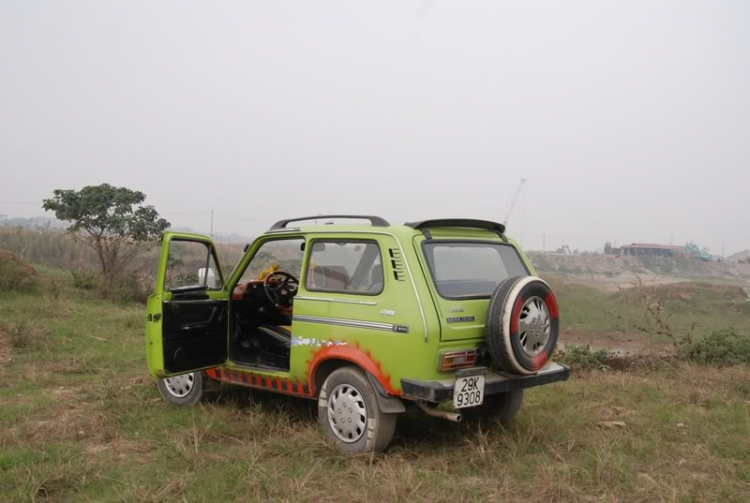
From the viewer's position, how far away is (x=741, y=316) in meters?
20.3

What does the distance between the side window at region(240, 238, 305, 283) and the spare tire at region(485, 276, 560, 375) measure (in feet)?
5.96

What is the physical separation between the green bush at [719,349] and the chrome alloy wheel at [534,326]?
190 inches

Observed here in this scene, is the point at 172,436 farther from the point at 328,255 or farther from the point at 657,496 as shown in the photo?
the point at 657,496

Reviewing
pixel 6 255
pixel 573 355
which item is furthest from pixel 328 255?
pixel 6 255

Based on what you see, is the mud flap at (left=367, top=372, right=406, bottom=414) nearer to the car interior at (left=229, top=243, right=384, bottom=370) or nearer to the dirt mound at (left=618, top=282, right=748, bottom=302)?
the car interior at (left=229, top=243, right=384, bottom=370)

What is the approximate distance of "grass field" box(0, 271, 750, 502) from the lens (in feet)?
13.2

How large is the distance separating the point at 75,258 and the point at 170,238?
18.8 meters

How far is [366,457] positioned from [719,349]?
610cm

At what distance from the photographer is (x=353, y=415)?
479 cm

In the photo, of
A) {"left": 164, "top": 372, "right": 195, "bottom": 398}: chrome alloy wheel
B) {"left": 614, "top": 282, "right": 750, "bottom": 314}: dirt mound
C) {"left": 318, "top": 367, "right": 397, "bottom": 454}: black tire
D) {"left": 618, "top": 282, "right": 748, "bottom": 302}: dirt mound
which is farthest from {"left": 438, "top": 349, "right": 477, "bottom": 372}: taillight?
{"left": 618, "top": 282, "right": 748, "bottom": 302}: dirt mound

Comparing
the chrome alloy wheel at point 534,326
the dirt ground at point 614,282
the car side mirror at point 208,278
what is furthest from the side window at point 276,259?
the dirt ground at point 614,282

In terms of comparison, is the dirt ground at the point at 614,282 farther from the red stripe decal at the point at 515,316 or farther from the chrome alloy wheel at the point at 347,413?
the chrome alloy wheel at the point at 347,413

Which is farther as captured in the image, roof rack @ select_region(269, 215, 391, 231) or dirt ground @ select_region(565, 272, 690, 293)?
dirt ground @ select_region(565, 272, 690, 293)

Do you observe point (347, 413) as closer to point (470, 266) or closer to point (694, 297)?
point (470, 266)
